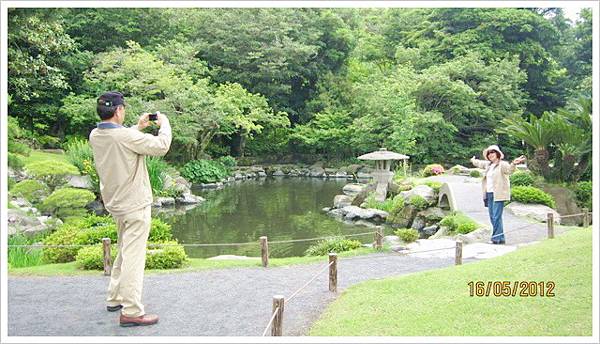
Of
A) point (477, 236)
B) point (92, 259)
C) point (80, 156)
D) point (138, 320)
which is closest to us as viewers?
point (138, 320)

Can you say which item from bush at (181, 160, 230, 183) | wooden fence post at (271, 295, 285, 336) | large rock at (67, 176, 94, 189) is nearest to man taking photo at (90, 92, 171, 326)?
wooden fence post at (271, 295, 285, 336)

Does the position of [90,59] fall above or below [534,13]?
below

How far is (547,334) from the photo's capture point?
12.3ft

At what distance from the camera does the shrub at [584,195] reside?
12.3 m

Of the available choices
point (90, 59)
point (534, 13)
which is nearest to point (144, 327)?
point (90, 59)

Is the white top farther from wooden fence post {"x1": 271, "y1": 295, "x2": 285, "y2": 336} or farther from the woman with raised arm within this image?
wooden fence post {"x1": 271, "y1": 295, "x2": 285, "y2": 336}

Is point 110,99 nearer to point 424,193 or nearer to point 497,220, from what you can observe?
point 497,220

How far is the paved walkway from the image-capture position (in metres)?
4.23

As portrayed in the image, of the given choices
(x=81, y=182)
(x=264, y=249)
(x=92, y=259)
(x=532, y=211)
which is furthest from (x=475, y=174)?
(x=92, y=259)

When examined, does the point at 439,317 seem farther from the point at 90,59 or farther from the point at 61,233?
the point at 90,59

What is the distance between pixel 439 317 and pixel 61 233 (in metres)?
5.81
